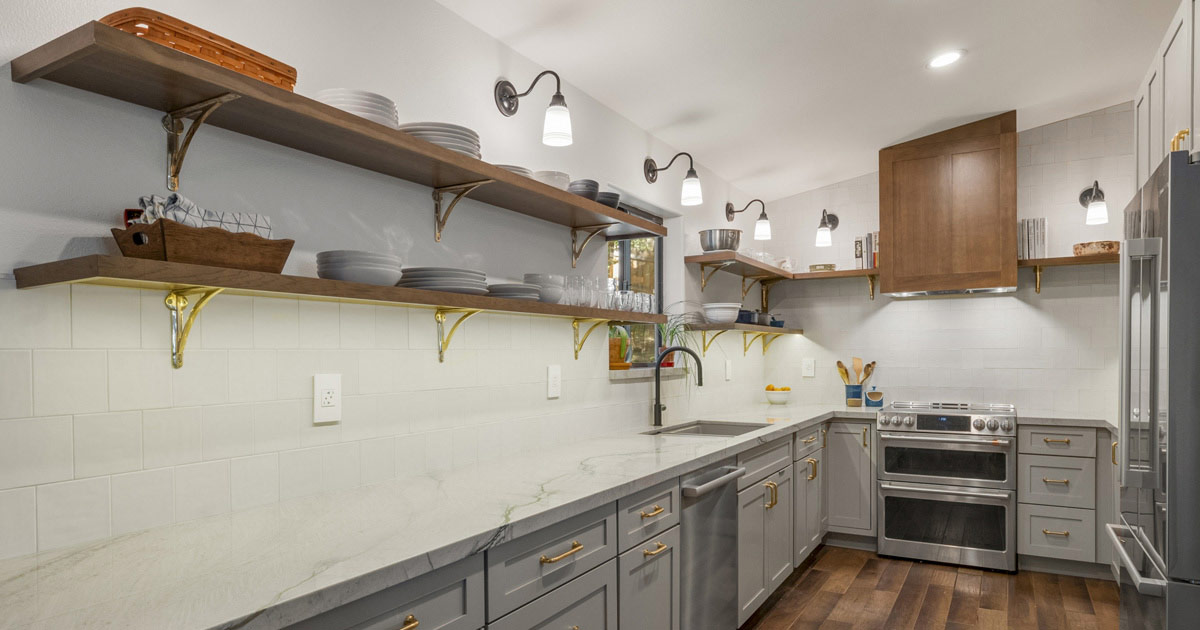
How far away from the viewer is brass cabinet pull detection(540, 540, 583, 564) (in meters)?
1.74

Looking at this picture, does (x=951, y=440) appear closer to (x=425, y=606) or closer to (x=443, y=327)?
(x=443, y=327)

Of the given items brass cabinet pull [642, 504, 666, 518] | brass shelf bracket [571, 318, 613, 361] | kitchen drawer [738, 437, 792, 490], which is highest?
brass shelf bracket [571, 318, 613, 361]

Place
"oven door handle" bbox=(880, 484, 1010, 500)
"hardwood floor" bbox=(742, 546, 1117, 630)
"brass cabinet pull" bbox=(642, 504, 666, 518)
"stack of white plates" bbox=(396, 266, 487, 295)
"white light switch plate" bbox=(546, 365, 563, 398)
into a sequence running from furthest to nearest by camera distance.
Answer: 1. "oven door handle" bbox=(880, 484, 1010, 500)
2. "hardwood floor" bbox=(742, 546, 1117, 630)
3. "white light switch plate" bbox=(546, 365, 563, 398)
4. "brass cabinet pull" bbox=(642, 504, 666, 518)
5. "stack of white plates" bbox=(396, 266, 487, 295)

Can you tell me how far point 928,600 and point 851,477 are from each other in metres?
0.97

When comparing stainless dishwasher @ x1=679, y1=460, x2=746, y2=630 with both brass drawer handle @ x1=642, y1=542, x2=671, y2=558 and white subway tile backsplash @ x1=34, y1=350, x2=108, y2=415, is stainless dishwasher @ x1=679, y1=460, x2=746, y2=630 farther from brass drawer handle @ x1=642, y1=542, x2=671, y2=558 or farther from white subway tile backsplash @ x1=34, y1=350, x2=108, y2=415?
white subway tile backsplash @ x1=34, y1=350, x2=108, y2=415

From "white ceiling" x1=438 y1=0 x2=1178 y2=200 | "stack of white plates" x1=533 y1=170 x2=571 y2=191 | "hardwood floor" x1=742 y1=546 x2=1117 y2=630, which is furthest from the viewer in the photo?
"hardwood floor" x1=742 y1=546 x2=1117 y2=630

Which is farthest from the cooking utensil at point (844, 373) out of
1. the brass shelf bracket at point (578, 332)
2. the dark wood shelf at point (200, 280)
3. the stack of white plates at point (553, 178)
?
the dark wood shelf at point (200, 280)

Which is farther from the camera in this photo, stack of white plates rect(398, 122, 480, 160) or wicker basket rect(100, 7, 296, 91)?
stack of white plates rect(398, 122, 480, 160)

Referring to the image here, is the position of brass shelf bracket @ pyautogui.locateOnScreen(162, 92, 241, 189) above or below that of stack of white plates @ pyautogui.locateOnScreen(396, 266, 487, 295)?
above

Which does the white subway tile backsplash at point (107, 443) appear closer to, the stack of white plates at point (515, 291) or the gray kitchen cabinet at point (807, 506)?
the stack of white plates at point (515, 291)

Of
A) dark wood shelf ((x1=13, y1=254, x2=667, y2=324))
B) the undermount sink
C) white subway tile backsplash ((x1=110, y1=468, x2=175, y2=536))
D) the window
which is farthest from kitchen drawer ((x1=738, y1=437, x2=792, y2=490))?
white subway tile backsplash ((x1=110, y1=468, x2=175, y2=536))

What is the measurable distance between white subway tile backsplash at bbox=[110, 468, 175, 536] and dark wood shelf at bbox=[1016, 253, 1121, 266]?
450cm

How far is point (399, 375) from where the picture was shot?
6.91ft

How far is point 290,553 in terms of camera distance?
135cm
